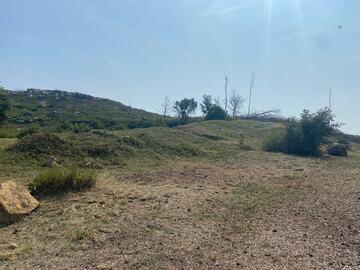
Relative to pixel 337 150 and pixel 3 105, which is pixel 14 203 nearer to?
pixel 337 150

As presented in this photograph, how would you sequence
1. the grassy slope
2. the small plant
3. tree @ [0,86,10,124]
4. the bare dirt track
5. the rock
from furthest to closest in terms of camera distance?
tree @ [0,86,10,124], the grassy slope, the rock, the small plant, the bare dirt track

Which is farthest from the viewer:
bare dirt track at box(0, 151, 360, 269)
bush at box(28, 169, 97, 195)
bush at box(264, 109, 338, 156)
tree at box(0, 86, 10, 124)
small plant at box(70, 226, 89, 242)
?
tree at box(0, 86, 10, 124)

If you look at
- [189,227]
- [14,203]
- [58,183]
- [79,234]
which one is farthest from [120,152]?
[79,234]

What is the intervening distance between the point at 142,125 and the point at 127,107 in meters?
33.1

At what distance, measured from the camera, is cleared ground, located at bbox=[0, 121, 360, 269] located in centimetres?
550

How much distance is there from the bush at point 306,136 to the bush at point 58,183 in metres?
15.9

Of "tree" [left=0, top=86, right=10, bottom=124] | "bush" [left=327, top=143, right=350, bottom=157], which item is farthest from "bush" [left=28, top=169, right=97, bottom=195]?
"tree" [left=0, top=86, right=10, bottom=124]

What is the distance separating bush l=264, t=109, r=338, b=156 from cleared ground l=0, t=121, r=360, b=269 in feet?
37.6

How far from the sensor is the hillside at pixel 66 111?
4338 centimetres

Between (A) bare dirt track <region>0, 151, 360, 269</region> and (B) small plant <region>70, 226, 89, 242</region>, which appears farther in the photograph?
(B) small plant <region>70, 226, 89, 242</region>

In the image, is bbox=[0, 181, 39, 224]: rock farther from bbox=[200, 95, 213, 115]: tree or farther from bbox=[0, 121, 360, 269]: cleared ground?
bbox=[200, 95, 213, 115]: tree

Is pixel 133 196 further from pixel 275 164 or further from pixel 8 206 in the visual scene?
pixel 275 164

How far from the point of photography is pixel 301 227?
285 inches

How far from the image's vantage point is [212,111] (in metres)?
47.8
